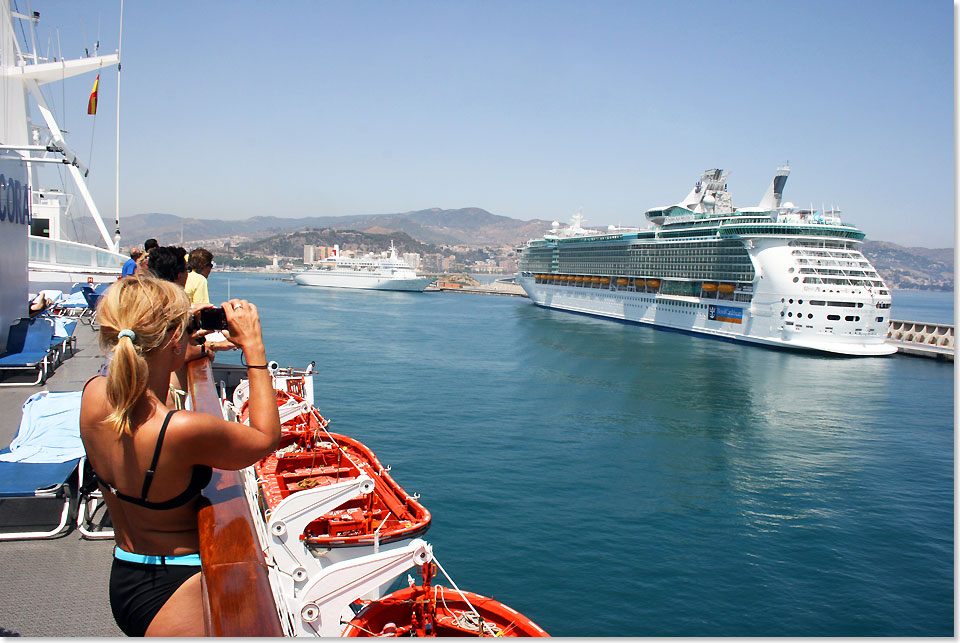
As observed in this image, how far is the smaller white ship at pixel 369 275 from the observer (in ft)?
273

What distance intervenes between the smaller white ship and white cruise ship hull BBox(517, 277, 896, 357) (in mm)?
35654

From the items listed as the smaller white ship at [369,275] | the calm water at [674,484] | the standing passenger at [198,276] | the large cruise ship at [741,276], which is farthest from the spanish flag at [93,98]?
the smaller white ship at [369,275]

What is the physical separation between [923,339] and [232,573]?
44.0 metres

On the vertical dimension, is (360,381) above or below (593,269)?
below

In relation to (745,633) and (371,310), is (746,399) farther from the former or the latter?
(371,310)

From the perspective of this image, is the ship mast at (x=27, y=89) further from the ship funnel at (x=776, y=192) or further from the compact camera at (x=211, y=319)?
the ship funnel at (x=776, y=192)

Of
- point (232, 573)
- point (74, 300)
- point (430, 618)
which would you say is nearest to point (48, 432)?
point (430, 618)

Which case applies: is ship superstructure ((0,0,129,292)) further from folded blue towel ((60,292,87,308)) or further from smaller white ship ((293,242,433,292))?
smaller white ship ((293,242,433,292))

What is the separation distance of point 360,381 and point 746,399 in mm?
12823

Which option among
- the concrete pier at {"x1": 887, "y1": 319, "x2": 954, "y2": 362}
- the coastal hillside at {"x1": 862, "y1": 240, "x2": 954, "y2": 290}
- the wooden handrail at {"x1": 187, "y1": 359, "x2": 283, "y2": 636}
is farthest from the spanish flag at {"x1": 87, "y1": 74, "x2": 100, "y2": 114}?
the coastal hillside at {"x1": 862, "y1": 240, "x2": 954, "y2": 290}

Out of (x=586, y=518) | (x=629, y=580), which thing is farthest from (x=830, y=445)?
(x=629, y=580)

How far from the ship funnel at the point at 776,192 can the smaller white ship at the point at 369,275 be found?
5032 cm

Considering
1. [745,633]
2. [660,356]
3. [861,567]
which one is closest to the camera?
[745,633]

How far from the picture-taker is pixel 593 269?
52000 millimetres
